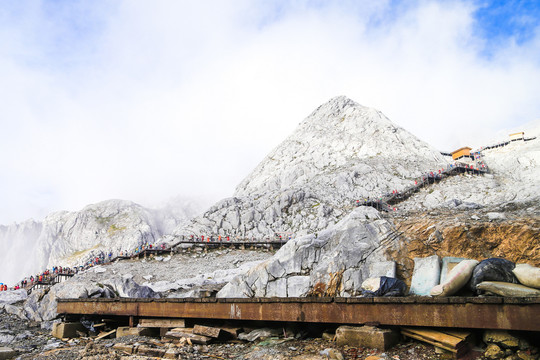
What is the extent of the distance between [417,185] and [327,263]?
2097 inches

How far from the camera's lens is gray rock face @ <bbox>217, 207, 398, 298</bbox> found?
14977mm

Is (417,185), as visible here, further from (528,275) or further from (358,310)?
(358,310)

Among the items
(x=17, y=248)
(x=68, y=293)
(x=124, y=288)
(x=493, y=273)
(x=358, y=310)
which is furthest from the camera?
(x=17, y=248)

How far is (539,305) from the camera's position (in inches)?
253

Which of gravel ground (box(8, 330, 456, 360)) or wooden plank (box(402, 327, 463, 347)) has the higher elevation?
wooden plank (box(402, 327, 463, 347))

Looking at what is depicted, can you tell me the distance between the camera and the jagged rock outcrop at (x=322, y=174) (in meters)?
60.1

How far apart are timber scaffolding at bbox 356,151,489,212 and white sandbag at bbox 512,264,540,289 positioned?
4574 cm

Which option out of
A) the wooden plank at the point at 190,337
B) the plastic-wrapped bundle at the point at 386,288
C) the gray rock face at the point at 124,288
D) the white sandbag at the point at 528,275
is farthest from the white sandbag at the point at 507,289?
the gray rock face at the point at 124,288

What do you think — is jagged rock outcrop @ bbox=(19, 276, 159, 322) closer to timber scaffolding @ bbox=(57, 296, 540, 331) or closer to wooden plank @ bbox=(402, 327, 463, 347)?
timber scaffolding @ bbox=(57, 296, 540, 331)

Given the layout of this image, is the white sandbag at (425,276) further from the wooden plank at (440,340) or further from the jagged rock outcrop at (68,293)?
the jagged rock outcrop at (68,293)

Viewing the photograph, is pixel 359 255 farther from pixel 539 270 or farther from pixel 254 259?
→ pixel 254 259

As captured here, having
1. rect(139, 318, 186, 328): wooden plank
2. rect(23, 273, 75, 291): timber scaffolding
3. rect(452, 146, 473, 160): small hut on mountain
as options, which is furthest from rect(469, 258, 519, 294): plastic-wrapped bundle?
rect(452, 146, 473, 160): small hut on mountain

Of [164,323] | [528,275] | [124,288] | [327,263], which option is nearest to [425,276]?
[528,275]

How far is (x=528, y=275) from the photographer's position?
7809mm
